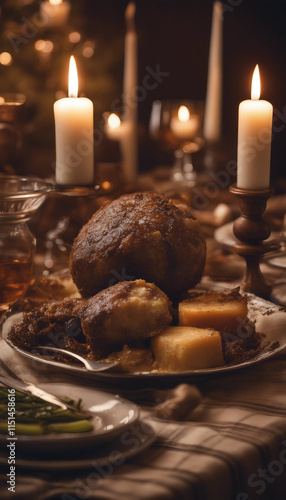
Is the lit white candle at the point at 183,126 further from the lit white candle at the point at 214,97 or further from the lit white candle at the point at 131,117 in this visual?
the lit white candle at the point at 214,97

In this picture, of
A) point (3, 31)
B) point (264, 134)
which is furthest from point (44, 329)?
point (3, 31)

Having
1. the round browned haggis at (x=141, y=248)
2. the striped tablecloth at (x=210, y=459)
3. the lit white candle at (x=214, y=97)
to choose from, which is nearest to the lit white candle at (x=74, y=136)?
the round browned haggis at (x=141, y=248)

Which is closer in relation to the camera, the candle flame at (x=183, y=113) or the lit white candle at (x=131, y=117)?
the lit white candle at (x=131, y=117)

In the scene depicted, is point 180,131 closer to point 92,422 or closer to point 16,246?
point 16,246

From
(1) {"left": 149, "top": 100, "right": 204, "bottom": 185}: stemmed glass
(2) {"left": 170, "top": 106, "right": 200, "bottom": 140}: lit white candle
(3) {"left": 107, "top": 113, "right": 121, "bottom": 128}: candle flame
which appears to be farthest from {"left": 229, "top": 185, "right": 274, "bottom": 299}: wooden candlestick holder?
(2) {"left": 170, "top": 106, "right": 200, "bottom": 140}: lit white candle

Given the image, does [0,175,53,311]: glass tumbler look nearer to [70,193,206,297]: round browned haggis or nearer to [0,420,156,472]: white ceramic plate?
[70,193,206,297]: round browned haggis
